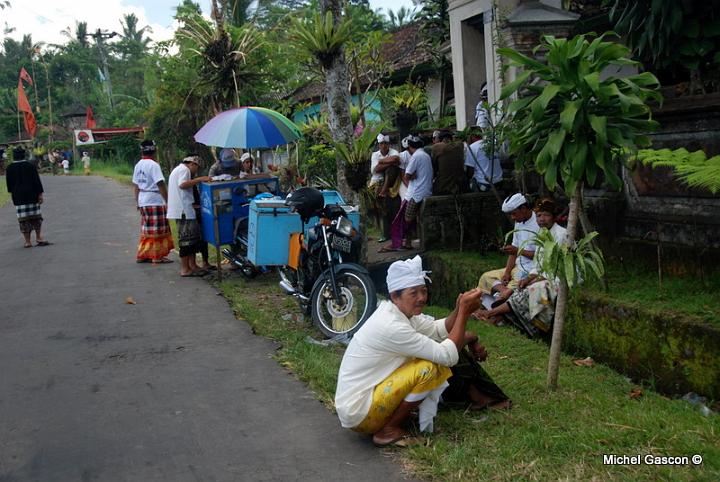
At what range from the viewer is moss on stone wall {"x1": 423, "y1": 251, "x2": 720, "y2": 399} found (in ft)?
18.0

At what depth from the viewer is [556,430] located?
461 centimetres

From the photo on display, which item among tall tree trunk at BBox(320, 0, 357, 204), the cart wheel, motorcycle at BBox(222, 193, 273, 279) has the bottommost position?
the cart wheel

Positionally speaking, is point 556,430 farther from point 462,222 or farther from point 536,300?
point 462,222

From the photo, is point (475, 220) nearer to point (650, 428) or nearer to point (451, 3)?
point (451, 3)

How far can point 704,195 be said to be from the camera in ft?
23.0

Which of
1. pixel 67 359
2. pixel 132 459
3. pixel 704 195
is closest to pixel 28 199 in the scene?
pixel 67 359

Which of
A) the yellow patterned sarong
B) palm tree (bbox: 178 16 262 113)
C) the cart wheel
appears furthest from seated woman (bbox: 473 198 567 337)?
palm tree (bbox: 178 16 262 113)

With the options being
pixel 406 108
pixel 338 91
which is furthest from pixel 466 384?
pixel 406 108

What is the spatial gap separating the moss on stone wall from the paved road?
2610mm

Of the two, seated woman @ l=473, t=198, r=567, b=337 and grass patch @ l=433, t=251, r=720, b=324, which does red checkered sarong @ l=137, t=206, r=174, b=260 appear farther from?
grass patch @ l=433, t=251, r=720, b=324

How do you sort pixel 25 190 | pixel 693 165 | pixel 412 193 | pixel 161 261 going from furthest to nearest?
pixel 25 190, pixel 161 261, pixel 412 193, pixel 693 165

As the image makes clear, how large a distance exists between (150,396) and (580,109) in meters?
3.73

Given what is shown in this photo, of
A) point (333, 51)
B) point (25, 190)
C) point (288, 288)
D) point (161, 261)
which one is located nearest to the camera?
point (288, 288)

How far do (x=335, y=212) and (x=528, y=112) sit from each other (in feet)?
9.30
